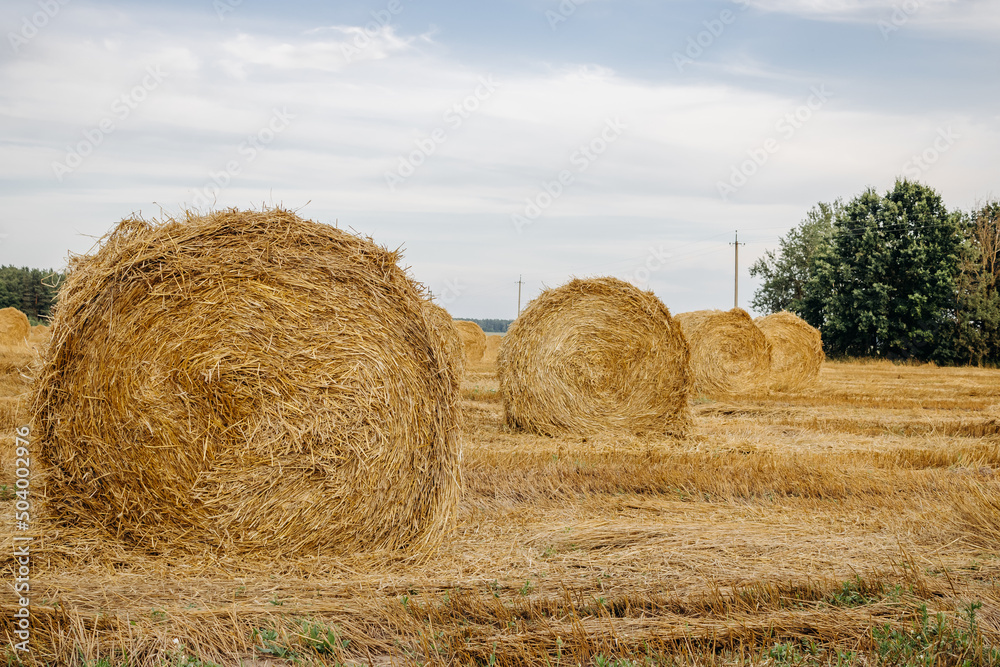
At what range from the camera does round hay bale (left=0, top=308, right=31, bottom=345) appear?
24.2 meters

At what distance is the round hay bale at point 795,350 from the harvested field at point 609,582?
11378 mm

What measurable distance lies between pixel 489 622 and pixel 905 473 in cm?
510

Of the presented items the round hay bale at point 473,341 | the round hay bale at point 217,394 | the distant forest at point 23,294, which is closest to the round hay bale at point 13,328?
the round hay bale at point 473,341

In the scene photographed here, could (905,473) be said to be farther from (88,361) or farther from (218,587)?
(88,361)

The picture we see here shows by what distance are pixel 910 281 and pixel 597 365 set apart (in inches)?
1003

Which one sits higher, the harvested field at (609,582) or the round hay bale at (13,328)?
the round hay bale at (13,328)

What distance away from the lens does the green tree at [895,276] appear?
31.0 metres

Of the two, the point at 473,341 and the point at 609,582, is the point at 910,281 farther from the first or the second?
the point at 609,582

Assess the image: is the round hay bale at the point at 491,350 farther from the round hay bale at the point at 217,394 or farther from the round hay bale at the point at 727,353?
the round hay bale at the point at 217,394

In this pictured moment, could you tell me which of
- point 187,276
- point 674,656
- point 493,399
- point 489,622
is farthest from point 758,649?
point 493,399

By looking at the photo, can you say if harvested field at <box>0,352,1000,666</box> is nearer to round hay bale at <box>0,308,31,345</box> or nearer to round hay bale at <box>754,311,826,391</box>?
round hay bale at <box>754,311,826,391</box>

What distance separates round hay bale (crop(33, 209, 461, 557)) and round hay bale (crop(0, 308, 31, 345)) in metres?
22.3

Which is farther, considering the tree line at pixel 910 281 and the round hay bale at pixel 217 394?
the tree line at pixel 910 281

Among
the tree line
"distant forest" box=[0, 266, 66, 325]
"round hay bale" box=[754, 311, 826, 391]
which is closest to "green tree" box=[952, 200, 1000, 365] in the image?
the tree line
